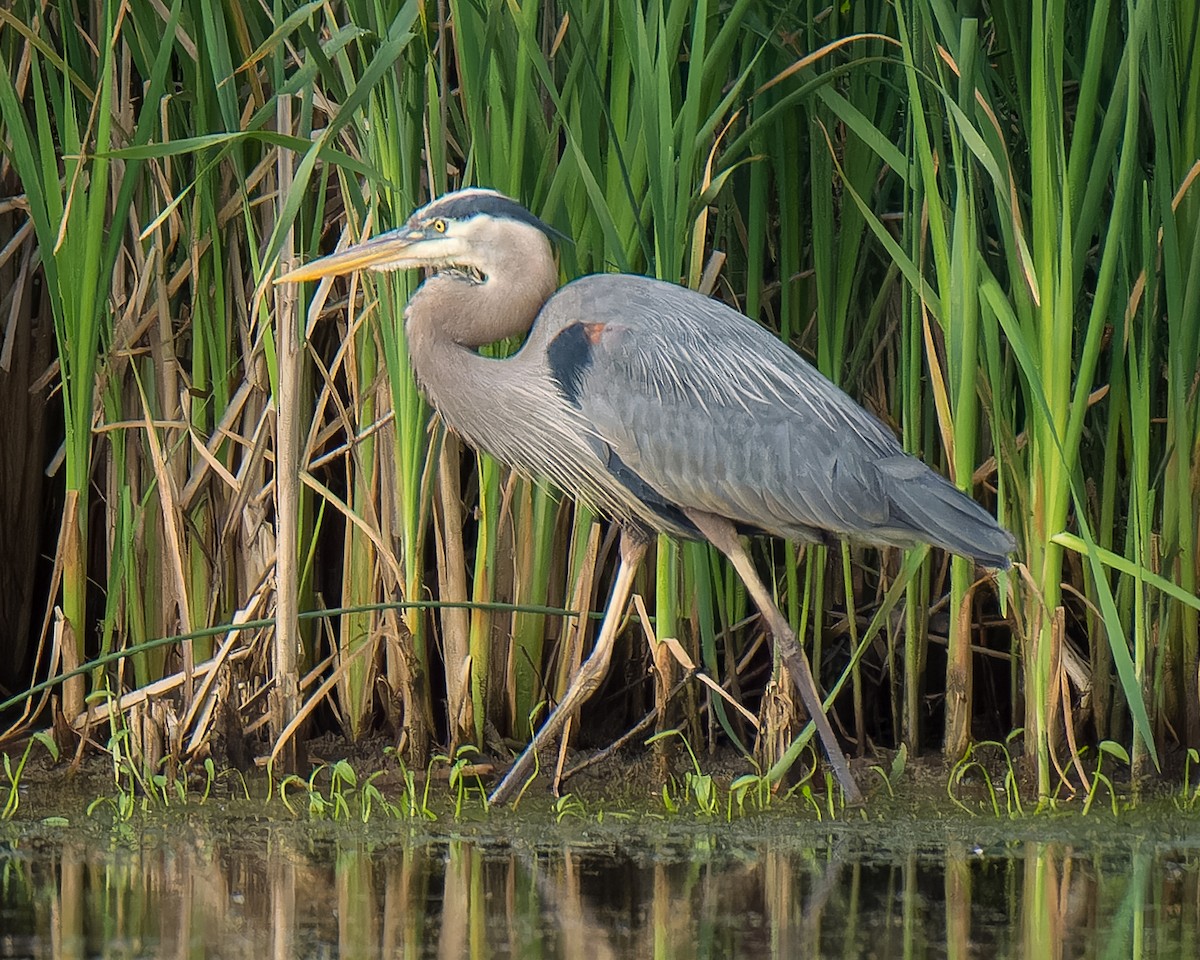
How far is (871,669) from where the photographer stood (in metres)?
4.75

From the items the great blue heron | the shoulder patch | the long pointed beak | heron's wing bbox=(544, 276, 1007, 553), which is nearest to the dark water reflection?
the great blue heron

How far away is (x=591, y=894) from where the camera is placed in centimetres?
307

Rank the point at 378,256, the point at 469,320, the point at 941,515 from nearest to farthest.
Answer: the point at 941,515, the point at 378,256, the point at 469,320

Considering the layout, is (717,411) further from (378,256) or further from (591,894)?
(591,894)

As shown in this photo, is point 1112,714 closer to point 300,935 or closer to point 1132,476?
point 1132,476

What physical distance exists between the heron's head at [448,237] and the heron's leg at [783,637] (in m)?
0.74

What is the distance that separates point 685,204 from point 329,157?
776mm

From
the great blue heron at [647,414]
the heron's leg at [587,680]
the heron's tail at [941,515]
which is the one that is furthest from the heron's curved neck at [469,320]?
the heron's tail at [941,515]

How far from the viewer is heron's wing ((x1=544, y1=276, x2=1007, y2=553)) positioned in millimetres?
3994

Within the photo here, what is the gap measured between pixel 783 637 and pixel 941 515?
0.44 meters

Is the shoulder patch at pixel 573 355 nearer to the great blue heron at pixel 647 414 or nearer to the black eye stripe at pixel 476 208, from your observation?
the great blue heron at pixel 647 414

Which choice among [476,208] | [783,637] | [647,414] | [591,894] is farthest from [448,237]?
[591,894]

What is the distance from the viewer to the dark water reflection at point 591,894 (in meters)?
2.69

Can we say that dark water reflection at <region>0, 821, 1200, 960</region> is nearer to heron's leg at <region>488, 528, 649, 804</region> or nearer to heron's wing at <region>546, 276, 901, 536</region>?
heron's leg at <region>488, 528, 649, 804</region>
